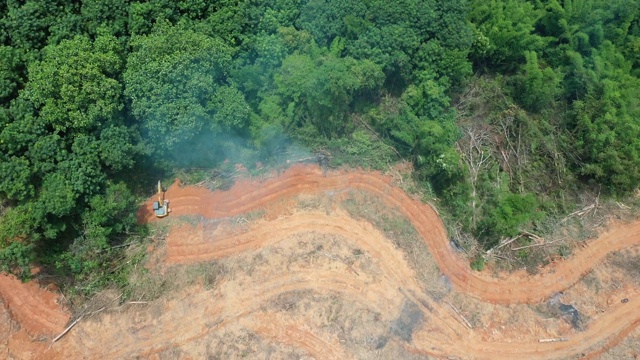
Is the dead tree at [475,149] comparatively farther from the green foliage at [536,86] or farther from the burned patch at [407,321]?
the burned patch at [407,321]

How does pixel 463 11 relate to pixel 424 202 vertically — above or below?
above

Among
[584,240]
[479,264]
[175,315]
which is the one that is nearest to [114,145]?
[175,315]

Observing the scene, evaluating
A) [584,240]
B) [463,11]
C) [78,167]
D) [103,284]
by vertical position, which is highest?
[463,11]

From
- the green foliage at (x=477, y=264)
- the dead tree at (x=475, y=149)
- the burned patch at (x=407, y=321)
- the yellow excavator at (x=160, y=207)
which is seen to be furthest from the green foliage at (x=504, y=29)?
the yellow excavator at (x=160, y=207)

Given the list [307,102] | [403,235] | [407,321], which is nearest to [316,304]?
[407,321]

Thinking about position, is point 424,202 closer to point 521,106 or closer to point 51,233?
point 521,106

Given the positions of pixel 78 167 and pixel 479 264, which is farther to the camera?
pixel 479 264

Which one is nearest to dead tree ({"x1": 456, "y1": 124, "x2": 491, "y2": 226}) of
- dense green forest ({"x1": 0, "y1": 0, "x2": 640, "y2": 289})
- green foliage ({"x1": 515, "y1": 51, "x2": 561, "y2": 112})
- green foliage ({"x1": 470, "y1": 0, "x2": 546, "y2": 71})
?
dense green forest ({"x1": 0, "y1": 0, "x2": 640, "y2": 289})

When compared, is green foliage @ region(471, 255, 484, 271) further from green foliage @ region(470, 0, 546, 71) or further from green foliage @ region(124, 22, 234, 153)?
green foliage @ region(124, 22, 234, 153)
